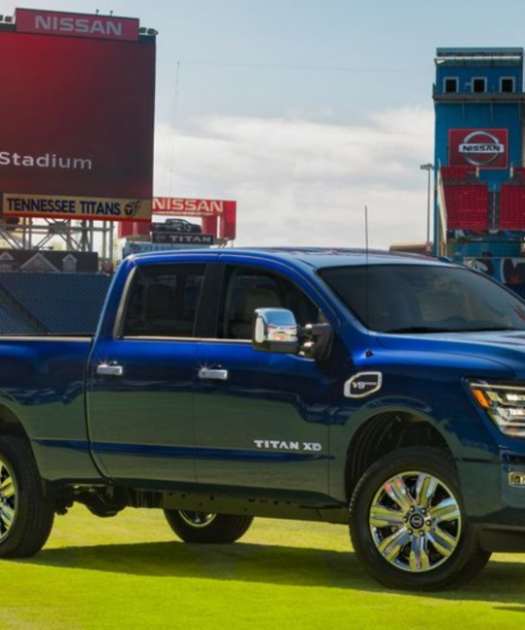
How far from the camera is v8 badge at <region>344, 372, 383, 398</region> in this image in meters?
9.09

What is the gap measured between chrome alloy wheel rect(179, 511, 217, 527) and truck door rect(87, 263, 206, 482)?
1.53 m

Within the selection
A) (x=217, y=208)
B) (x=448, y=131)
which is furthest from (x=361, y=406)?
(x=217, y=208)

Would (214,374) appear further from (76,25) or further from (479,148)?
(479,148)

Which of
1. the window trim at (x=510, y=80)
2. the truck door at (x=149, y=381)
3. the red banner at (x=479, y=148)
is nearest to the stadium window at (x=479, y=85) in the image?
the window trim at (x=510, y=80)

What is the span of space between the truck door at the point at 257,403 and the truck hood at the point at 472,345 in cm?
47

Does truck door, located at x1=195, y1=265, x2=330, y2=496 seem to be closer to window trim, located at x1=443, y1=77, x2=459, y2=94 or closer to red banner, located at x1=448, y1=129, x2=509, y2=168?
red banner, located at x1=448, y1=129, x2=509, y2=168

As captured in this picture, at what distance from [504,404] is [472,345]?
40 cm

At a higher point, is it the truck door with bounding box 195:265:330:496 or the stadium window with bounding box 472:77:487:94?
the stadium window with bounding box 472:77:487:94

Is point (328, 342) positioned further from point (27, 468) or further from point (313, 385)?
point (27, 468)

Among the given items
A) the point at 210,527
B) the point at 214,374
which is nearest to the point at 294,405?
the point at 214,374

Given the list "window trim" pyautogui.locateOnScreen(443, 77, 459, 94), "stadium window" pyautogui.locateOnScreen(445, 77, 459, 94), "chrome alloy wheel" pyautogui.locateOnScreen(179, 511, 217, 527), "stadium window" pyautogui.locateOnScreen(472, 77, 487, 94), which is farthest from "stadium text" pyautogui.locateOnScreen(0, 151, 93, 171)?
"chrome alloy wheel" pyautogui.locateOnScreen(179, 511, 217, 527)

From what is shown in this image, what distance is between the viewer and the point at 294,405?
942 cm

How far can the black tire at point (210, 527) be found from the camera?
1180 cm

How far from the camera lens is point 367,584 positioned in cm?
934
